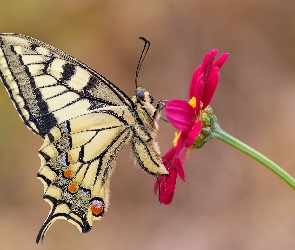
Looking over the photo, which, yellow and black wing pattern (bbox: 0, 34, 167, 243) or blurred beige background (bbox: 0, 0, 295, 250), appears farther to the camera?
blurred beige background (bbox: 0, 0, 295, 250)

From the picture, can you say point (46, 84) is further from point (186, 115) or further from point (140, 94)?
point (186, 115)

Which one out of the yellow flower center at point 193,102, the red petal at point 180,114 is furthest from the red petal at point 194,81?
the red petal at point 180,114

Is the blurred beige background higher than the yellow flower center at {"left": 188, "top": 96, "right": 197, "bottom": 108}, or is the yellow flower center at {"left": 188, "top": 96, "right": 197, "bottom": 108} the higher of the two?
the blurred beige background

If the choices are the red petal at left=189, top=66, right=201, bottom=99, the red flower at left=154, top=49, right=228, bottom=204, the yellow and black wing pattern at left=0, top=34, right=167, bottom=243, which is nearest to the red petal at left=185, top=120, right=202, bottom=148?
the red flower at left=154, top=49, right=228, bottom=204

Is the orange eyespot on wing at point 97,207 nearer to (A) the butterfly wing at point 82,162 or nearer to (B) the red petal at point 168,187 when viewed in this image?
(A) the butterfly wing at point 82,162

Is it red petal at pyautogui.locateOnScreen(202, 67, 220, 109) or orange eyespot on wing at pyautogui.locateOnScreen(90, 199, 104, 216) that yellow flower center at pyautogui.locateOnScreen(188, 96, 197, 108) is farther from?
orange eyespot on wing at pyautogui.locateOnScreen(90, 199, 104, 216)

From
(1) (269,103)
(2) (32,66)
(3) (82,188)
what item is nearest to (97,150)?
(3) (82,188)
